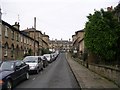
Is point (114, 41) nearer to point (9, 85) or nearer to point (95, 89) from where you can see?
point (95, 89)

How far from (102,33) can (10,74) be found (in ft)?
37.8

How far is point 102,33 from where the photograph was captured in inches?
901

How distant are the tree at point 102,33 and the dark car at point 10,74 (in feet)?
24.8

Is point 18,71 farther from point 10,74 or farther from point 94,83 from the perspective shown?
point 94,83

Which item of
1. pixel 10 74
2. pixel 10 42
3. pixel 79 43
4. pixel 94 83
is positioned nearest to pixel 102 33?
pixel 94 83

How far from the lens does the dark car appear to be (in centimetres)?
1257

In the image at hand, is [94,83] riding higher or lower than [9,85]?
lower

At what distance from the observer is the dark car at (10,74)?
41.2 ft

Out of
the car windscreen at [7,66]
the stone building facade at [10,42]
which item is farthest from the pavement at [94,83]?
the stone building facade at [10,42]

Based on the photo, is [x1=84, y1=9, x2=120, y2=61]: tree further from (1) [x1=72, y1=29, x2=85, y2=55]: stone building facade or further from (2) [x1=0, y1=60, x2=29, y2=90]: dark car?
(1) [x1=72, y1=29, x2=85, y2=55]: stone building facade

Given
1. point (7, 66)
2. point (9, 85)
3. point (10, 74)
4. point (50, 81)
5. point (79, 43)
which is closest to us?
point (9, 85)

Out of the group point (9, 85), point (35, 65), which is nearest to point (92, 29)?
point (35, 65)

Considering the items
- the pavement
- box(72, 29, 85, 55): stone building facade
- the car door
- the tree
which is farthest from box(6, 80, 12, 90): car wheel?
box(72, 29, 85, 55): stone building facade

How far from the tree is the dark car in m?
7.55
